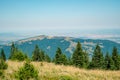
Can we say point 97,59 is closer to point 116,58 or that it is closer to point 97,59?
point 97,59

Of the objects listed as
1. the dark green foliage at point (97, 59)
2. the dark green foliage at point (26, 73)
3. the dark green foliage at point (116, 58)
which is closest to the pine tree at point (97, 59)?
the dark green foliage at point (97, 59)

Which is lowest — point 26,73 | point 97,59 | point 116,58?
point 116,58

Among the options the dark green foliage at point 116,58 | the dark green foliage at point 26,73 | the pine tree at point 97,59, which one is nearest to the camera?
the dark green foliage at point 26,73

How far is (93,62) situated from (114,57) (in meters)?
6.41

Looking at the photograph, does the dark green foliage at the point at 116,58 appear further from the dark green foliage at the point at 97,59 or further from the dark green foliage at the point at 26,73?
the dark green foliage at the point at 26,73

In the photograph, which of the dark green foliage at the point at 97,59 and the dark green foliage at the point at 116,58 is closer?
the dark green foliage at the point at 97,59

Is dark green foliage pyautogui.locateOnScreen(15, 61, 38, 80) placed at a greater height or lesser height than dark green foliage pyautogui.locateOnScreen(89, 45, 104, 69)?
greater

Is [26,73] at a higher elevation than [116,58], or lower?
higher

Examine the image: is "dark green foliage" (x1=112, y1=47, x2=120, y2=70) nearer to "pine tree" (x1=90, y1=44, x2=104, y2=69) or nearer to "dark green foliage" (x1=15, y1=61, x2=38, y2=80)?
"pine tree" (x1=90, y1=44, x2=104, y2=69)

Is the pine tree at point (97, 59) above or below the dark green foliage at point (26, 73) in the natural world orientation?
below

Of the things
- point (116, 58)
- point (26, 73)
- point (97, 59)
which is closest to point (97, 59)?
point (97, 59)

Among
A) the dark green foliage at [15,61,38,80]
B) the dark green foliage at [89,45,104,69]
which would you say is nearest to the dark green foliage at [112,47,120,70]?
the dark green foliage at [89,45,104,69]

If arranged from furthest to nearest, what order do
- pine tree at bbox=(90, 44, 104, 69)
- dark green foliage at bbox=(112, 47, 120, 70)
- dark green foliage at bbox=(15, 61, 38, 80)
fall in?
dark green foliage at bbox=(112, 47, 120, 70) → pine tree at bbox=(90, 44, 104, 69) → dark green foliage at bbox=(15, 61, 38, 80)

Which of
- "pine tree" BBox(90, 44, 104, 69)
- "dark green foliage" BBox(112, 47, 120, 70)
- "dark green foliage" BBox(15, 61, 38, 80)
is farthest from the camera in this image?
"dark green foliage" BBox(112, 47, 120, 70)
